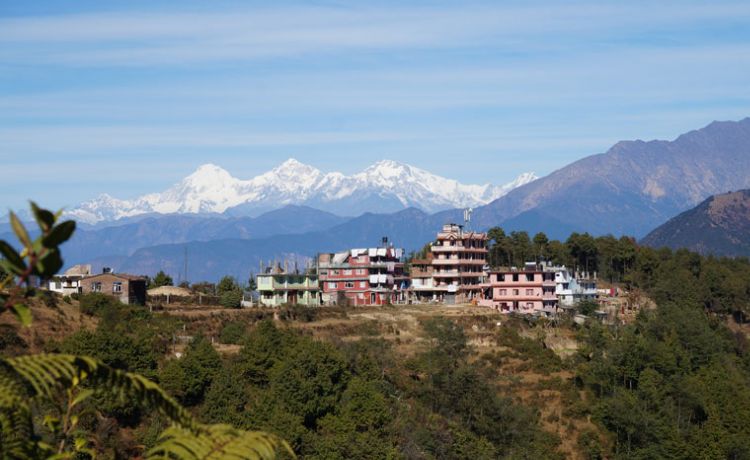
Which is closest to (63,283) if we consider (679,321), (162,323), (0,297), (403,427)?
(162,323)

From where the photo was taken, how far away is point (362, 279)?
87000mm

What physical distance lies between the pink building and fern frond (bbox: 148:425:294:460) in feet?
253

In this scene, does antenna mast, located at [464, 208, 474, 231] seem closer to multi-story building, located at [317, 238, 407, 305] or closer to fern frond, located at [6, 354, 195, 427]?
multi-story building, located at [317, 238, 407, 305]

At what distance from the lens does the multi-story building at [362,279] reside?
85812mm

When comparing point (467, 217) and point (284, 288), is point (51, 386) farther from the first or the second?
point (467, 217)

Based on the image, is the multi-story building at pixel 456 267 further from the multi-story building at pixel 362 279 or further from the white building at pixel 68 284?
the white building at pixel 68 284

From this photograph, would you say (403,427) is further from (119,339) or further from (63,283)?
(63,283)

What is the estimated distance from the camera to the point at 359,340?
6062cm

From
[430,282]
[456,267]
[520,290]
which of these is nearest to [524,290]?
[520,290]

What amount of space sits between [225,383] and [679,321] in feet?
118

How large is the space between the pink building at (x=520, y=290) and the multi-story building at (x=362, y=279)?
9.19 metres

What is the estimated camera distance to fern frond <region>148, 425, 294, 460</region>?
166 inches

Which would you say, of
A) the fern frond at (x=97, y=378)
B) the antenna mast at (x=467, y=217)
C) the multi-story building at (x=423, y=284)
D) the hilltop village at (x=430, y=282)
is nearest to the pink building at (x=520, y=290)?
the hilltop village at (x=430, y=282)

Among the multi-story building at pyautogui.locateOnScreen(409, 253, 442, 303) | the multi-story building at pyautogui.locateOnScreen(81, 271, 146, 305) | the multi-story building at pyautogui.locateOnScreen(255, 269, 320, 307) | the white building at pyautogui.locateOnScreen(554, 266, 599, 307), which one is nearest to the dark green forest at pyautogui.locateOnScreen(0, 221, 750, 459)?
the multi-story building at pyautogui.locateOnScreen(81, 271, 146, 305)
